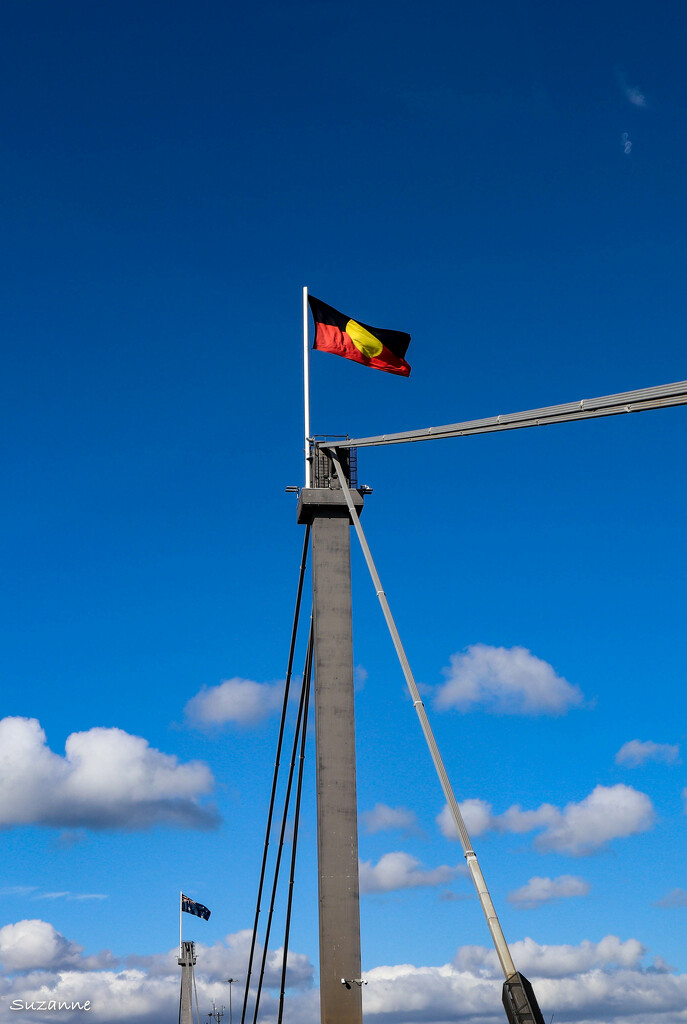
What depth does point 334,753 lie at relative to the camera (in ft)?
117

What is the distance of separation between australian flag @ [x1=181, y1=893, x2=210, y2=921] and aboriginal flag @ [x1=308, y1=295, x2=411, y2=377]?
5159 cm

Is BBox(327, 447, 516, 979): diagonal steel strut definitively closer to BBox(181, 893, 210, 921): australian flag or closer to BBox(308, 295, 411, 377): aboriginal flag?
BBox(308, 295, 411, 377): aboriginal flag

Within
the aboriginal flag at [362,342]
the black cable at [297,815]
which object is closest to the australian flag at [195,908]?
the black cable at [297,815]

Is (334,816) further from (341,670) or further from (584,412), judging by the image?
(584,412)

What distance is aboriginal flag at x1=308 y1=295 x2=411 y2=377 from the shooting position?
40062mm

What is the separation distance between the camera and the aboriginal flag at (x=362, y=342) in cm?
4006

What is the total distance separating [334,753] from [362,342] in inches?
542

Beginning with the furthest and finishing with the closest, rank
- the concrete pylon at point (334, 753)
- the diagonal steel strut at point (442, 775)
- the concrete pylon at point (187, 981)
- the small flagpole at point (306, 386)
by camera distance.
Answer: the concrete pylon at point (187, 981) < the small flagpole at point (306, 386) < the concrete pylon at point (334, 753) < the diagonal steel strut at point (442, 775)

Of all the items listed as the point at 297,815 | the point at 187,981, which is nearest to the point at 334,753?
the point at 297,815

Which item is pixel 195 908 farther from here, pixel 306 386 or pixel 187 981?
pixel 306 386

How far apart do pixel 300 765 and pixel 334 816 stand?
5914mm

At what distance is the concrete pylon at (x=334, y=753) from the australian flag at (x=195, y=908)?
48.7 metres

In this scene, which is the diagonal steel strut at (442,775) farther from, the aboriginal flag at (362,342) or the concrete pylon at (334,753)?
the aboriginal flag at (362,342)

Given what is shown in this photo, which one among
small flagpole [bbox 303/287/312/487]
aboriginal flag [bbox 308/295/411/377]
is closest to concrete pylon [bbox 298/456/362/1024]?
small flagpole [bbox 303/287/312/487]
